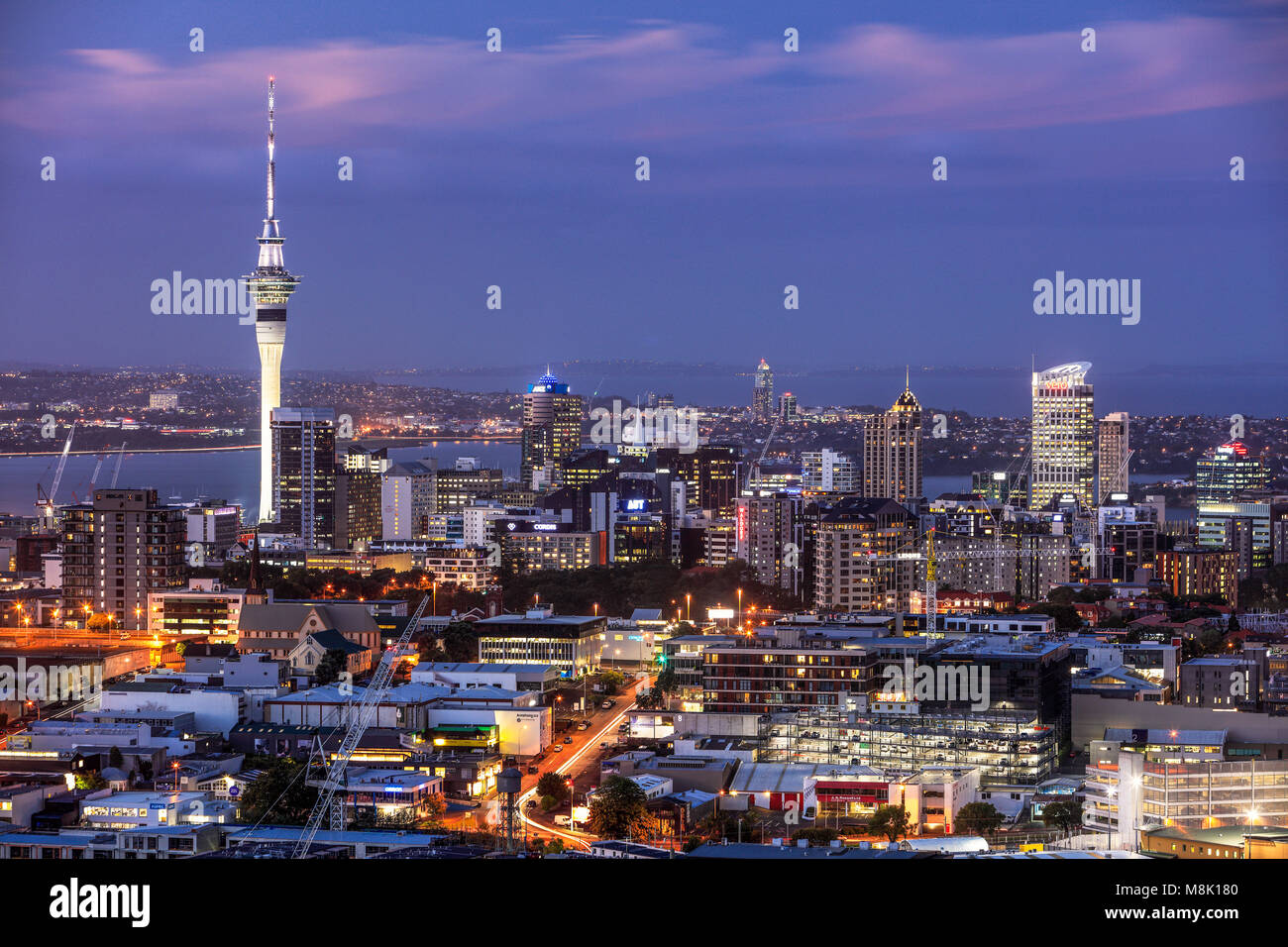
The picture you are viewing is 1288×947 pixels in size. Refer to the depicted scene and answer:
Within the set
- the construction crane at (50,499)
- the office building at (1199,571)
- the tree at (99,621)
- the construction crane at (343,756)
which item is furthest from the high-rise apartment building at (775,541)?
the construction crane at (50,499)

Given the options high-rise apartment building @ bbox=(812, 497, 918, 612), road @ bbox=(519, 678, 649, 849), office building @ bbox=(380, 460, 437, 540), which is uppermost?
office building @ bbox=(380, 460, 437, 540)

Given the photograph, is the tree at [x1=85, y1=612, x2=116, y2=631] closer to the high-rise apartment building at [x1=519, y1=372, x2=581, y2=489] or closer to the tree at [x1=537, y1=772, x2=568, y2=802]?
the tree at [x1=537, y1=772, x2=568, y2=802]

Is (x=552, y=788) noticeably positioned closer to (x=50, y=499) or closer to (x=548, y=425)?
(x=50, y=499)

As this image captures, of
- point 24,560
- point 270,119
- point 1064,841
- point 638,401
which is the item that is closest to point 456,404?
point 638,401

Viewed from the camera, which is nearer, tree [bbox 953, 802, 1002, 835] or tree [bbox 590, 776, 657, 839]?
tree [bbox 590, 776, 657, 839]

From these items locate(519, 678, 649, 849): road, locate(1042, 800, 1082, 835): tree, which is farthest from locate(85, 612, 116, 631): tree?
locate(1042, 800, 1082, 835): tree
